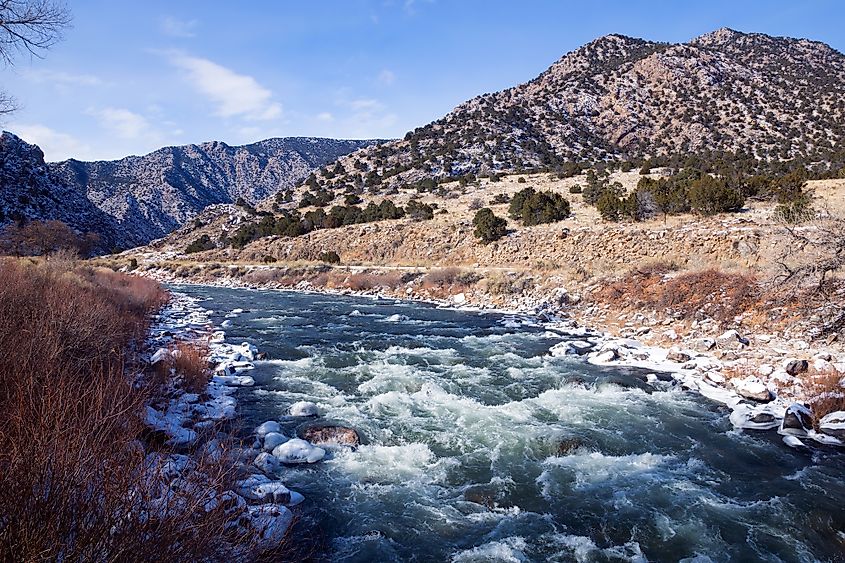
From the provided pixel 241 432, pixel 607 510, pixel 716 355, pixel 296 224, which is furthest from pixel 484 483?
pixel 296 224

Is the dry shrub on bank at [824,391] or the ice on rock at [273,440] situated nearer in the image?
the ice on rock at [273,440]

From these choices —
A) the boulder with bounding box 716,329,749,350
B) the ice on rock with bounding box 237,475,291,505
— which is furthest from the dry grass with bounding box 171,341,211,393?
the boulder with bounding box 716,329,749,350

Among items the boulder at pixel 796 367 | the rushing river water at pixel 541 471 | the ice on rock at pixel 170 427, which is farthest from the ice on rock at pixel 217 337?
the boulder at pixel 796 367

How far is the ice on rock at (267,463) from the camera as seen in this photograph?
7695 millimetres

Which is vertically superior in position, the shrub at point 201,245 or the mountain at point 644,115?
the mountain at point 644,115

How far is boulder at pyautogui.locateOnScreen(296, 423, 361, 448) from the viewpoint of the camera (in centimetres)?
881

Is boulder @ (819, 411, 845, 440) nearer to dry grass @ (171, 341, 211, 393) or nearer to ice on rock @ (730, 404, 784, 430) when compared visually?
ice on rock @ (730, 404, 784, 430)

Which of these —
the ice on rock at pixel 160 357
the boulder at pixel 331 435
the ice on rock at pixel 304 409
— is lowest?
the boulder at pixel 331 435

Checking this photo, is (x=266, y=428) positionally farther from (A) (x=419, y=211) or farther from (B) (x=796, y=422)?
(A) (x=419, y=211)

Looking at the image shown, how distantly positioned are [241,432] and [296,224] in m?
→ 43.5

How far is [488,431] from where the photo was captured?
31.1 feet

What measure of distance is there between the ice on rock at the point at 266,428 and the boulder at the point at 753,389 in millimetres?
10115

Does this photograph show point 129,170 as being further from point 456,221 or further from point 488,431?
point 488,431

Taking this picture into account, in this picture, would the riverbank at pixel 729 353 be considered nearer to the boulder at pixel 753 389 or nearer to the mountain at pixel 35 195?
the boulder at pixel 753 389
